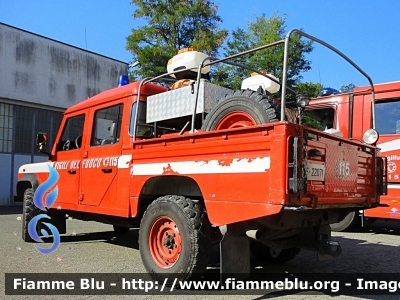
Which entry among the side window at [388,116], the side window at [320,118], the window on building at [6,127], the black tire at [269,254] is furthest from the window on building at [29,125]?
the black tire at [269,254]

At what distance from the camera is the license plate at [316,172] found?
366 cm

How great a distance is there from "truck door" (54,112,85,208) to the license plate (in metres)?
3.67

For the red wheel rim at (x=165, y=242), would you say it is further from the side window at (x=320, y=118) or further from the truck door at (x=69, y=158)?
the side window at (x=320, y=118)

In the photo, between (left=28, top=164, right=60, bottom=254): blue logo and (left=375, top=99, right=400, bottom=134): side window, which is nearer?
(left=28, top=164, right=60, bottom=254): blue logo

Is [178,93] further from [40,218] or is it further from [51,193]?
[40,218]

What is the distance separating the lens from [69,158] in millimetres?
6465

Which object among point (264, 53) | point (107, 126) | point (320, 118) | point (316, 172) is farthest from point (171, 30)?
point (316, 172)

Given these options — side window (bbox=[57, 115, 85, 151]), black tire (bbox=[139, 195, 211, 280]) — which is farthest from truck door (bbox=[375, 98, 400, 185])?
side window (bbox=[57, 115, 85, 151])

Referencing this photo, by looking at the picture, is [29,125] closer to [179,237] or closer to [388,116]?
[388,116]

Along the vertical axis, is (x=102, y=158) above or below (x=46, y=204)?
above

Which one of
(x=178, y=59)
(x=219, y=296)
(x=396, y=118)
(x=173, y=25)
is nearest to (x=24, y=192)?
(x=178, y=59)

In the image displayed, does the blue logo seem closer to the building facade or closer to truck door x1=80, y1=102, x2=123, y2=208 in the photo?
truck door x1=80, y1=102, x2=123, y2=208

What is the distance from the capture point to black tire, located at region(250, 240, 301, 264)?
18.4 feet

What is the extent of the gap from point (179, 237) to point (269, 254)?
1861 millimetres
